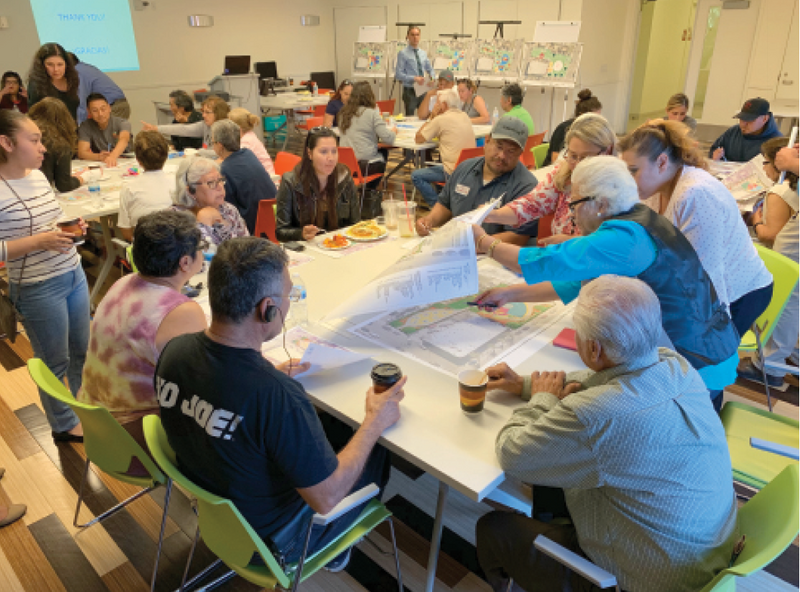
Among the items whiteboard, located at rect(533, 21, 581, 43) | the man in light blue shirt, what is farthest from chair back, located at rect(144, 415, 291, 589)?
whiteboard, located at rect(533, 21, 581, 43)

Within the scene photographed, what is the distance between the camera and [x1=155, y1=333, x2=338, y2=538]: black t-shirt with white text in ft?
4.27

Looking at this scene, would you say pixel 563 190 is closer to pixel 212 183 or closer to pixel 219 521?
pixel 212 183

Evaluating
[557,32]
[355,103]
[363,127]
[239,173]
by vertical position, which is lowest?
[239,173]

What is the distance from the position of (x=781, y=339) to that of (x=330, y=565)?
2931 millimetres

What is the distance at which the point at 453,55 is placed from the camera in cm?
998

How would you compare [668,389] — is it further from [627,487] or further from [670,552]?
[670,552]

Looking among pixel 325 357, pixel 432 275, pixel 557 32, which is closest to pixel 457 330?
pixel 432 275

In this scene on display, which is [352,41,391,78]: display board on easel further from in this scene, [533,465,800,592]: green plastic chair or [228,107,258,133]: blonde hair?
[533,465,800,592]: green plastic chair

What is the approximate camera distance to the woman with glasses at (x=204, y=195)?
2.78m

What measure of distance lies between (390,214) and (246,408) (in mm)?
1933

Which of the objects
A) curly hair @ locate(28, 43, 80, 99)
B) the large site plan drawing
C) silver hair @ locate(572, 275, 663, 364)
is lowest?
the large site plan drawing

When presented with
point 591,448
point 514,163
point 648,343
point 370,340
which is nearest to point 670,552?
point 591,448

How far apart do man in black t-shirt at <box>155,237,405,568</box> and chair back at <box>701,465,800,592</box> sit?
34.7 inches

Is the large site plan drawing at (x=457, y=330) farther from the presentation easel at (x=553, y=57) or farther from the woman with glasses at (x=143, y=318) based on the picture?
the presentation easel at (x=553, y=57)
